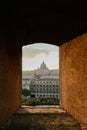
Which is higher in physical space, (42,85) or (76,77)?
(42,85)

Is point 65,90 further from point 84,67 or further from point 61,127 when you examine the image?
point 84,67

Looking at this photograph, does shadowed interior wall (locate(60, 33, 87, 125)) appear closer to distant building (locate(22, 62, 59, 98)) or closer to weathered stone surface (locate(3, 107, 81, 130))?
weathered stone surface (locate(3, 107, 81, 130))

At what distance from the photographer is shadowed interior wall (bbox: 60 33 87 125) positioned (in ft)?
22.0

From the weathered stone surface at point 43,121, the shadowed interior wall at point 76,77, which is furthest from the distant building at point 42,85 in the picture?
the weathered stone surface at point 43,121

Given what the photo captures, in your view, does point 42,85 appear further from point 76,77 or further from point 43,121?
point 76,77

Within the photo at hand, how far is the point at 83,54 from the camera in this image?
677 cm

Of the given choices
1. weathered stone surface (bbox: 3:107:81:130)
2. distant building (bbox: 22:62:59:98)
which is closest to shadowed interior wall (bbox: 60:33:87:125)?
weathered stone surface (bbox: 3:107:81:130)

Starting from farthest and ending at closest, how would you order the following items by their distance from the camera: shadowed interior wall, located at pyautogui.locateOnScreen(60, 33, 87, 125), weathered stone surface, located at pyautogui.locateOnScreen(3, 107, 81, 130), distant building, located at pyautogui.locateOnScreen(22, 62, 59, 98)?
distant building, located at pyautogui.locateOnScreen(22, 62, 59, 98) < weathered stone surface, located at pyautogui.locateOnScreen(3, 107, 81, 130) < shadowed interior wall, located at pyautogui.locateOnScreen(60, 33, 87, 125)

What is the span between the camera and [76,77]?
7316mm

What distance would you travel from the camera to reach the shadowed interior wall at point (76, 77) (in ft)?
22.0

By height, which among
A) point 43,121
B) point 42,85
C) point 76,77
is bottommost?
point 43,121

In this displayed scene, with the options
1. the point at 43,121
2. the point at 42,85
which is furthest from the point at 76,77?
the point at 42,85

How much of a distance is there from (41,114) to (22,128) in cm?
81

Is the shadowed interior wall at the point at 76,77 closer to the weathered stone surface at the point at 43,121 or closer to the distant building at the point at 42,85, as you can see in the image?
the weathered stone surface at the point at 43,121
